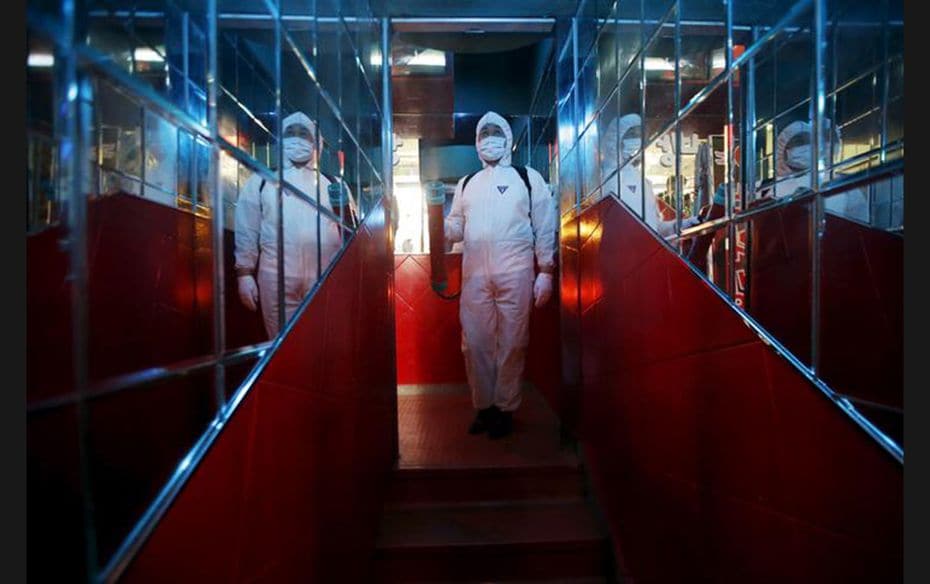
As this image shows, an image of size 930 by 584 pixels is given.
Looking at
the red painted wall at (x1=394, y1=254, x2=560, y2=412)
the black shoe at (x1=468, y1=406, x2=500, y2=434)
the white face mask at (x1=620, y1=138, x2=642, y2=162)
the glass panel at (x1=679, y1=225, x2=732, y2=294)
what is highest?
the white face mask at (x1=620, y1=138, x2=642, y2=162)

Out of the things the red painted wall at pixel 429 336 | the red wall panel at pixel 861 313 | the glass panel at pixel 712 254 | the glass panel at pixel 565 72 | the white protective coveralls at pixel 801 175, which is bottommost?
the red painted wall at pixel 429 336

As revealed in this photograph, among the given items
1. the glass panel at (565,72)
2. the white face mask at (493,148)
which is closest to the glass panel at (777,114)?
the glass panel at (565,72)

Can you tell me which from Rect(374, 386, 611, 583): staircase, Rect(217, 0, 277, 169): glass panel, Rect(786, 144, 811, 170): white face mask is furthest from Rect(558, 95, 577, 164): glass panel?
Rect(217, 0, 277, 169): glass panel

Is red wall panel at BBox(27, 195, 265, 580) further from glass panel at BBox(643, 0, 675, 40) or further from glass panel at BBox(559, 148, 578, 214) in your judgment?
glass panel at BBox(559, 148, 578, 214)

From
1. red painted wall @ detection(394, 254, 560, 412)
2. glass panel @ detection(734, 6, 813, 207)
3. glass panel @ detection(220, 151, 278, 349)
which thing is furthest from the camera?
red painted wall @ detection(394, 254, 560, 412)

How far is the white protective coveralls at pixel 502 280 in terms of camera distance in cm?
267

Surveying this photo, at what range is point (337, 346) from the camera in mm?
1419

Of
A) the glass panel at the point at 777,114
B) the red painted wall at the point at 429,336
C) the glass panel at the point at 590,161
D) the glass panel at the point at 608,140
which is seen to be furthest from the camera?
the red painted wall at the point at 429,336

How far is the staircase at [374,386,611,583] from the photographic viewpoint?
77.4 inches

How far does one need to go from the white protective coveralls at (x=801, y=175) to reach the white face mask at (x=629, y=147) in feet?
1.62

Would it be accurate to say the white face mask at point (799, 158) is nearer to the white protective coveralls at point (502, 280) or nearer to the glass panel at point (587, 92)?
the glass panel at point (587, 92)

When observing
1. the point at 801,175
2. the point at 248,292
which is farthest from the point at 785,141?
the point at 248,292

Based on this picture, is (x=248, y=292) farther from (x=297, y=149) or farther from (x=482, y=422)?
(x=482, y=422)

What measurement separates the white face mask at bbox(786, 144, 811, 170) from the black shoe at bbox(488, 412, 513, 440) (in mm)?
1867
